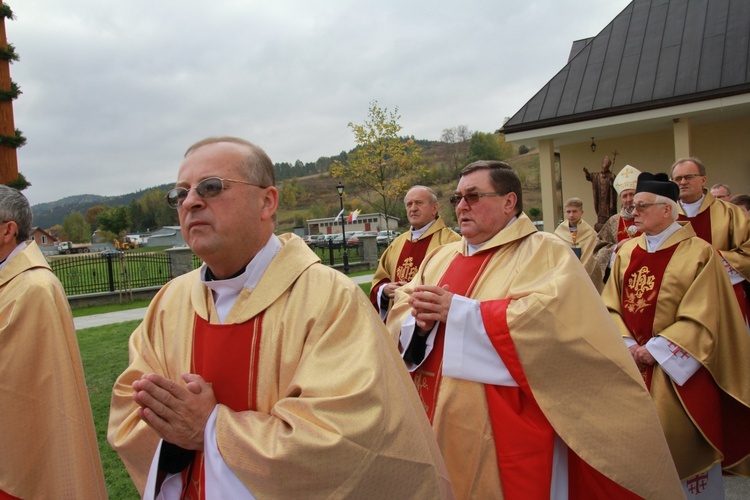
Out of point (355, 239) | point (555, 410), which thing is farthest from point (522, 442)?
point (355, 239)

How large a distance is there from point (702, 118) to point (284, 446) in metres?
14.1

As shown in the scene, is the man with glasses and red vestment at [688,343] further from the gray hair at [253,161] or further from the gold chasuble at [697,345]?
the gray hair at [253,161]

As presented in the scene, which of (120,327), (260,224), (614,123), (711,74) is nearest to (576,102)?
(614,123)

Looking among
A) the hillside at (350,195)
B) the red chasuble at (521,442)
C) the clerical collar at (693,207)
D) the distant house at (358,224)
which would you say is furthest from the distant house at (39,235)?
the distant house at (358,224)

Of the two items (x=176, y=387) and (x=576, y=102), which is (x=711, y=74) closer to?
(x=576, y=102)

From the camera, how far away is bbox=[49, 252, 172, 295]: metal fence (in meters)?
16.9

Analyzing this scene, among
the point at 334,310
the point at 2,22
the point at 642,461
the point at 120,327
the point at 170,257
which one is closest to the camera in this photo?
the point at 334,310

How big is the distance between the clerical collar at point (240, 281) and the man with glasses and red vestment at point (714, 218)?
4.50 m

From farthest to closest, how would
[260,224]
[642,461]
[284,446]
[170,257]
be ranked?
1. [170,257]
2. [642,461]
3. [260,224]
4. [284,446]

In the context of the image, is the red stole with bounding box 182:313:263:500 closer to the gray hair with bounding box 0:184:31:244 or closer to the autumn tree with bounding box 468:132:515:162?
the gray hair with bounding box 0:184:31:244

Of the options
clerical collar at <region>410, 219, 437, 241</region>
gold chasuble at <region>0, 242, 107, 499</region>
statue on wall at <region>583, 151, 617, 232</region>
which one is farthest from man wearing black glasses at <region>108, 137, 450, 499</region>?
statue on wall at <region>583, 151, 617, 232</region>

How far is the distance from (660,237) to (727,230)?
5.75 ft

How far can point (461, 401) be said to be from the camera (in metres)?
2.86

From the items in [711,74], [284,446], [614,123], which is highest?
[711,74]
